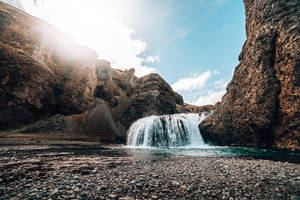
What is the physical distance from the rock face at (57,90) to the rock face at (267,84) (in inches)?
1418

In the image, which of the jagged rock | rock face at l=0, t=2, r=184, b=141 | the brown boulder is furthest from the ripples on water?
the brown boulder

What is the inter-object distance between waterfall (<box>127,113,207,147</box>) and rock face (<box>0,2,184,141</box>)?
73.1 ft

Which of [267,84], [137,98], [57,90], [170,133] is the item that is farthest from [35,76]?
[267,84]

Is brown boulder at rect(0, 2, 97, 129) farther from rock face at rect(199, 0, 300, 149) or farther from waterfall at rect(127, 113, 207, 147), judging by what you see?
rock face at rect(199, 0, 300, 149)

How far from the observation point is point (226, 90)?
26109 mm

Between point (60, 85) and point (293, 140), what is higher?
point (60, 85)

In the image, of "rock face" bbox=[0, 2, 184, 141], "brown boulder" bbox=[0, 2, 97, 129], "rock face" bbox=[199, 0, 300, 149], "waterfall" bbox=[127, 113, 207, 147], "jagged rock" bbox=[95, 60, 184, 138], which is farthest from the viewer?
"jagged rock" bbox=[95, 60, 184, 138]

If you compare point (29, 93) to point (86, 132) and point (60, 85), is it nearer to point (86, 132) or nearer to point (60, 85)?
point (60, 85)

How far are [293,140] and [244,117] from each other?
20.7ft

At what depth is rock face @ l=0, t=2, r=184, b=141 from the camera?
137 ft

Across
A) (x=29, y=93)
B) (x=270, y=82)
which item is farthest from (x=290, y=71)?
(x=29, y=93)

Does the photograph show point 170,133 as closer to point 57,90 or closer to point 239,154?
point 239,154

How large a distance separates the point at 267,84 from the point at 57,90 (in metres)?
65.7

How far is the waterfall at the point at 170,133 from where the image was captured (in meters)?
26.5
